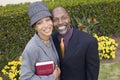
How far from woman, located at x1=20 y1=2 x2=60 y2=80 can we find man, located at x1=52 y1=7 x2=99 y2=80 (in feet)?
0.41

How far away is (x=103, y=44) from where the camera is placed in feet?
22.7

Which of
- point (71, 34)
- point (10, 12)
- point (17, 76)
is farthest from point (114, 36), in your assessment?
point (71, 34)

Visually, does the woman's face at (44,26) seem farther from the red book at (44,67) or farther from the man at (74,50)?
the red book at (44,67)

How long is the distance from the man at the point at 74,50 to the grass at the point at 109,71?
2.79 meters

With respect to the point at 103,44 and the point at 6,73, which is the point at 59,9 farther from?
the point at 103,44

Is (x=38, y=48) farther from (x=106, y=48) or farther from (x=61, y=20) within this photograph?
(x=106, y=48)

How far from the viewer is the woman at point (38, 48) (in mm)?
2878

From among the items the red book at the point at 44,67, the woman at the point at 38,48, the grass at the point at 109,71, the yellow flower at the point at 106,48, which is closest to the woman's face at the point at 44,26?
the woman at the point at 38,48

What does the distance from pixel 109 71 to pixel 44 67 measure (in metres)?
3.51

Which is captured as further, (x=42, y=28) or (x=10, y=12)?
(x=10, y=12)

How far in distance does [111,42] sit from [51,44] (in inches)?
161

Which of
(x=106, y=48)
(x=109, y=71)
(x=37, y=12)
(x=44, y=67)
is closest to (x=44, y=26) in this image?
(x=37, y=12)

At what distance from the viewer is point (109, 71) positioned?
245 inches

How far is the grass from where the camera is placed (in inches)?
235
